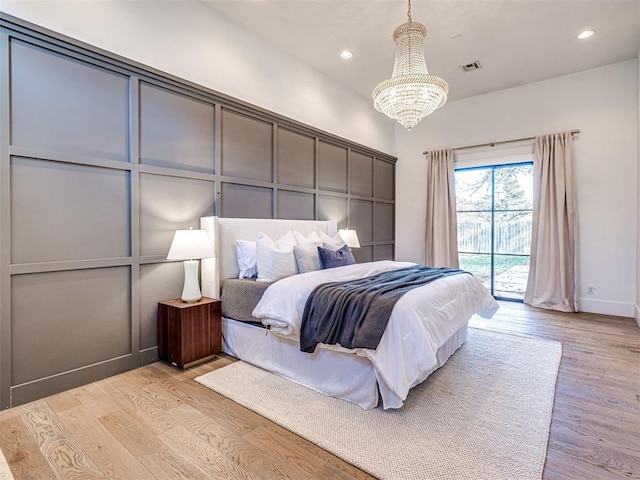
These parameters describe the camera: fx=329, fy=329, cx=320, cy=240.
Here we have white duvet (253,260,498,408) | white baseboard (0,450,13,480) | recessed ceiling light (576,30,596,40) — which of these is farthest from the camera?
recessed ceiling light (576,30,596,40)

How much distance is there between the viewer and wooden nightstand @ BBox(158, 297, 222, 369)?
278 cm

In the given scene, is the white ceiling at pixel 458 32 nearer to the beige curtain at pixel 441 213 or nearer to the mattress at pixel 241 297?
the beige curtain at pixel 441 213

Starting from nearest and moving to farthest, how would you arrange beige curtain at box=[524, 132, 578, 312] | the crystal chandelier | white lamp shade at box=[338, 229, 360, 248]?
1. the crystal chandelier
2. beige curtain at box=[524, 132, 578, 312]
3. white lamp shade at box=[338, 229, 360, 248]

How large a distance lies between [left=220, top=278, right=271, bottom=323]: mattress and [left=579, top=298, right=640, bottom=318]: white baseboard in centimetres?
466

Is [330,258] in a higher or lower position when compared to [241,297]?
higher

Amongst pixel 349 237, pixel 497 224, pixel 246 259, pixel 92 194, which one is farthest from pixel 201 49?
pixel 497 224

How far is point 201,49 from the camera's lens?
3.30 metres

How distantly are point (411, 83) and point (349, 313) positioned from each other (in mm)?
2090

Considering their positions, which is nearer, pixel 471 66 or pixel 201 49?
pixel 201 49

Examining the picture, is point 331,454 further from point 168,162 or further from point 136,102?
point 136,102

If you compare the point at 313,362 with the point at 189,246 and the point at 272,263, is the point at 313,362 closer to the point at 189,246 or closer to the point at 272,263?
the point at 272,263

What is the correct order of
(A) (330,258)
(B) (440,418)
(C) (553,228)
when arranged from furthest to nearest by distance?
(C) (553,228), (A) (330,258), (B) (440,418)

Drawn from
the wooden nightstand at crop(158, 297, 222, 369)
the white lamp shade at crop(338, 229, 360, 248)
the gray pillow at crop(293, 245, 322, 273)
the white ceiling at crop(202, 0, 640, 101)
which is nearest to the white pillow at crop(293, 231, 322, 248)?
the gray pillow at crop(293, 245, 322, 273)

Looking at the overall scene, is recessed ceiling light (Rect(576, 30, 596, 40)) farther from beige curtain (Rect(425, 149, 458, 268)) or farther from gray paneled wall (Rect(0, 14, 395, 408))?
gray paneled wall (Rect(0, 14, 395, 408))
